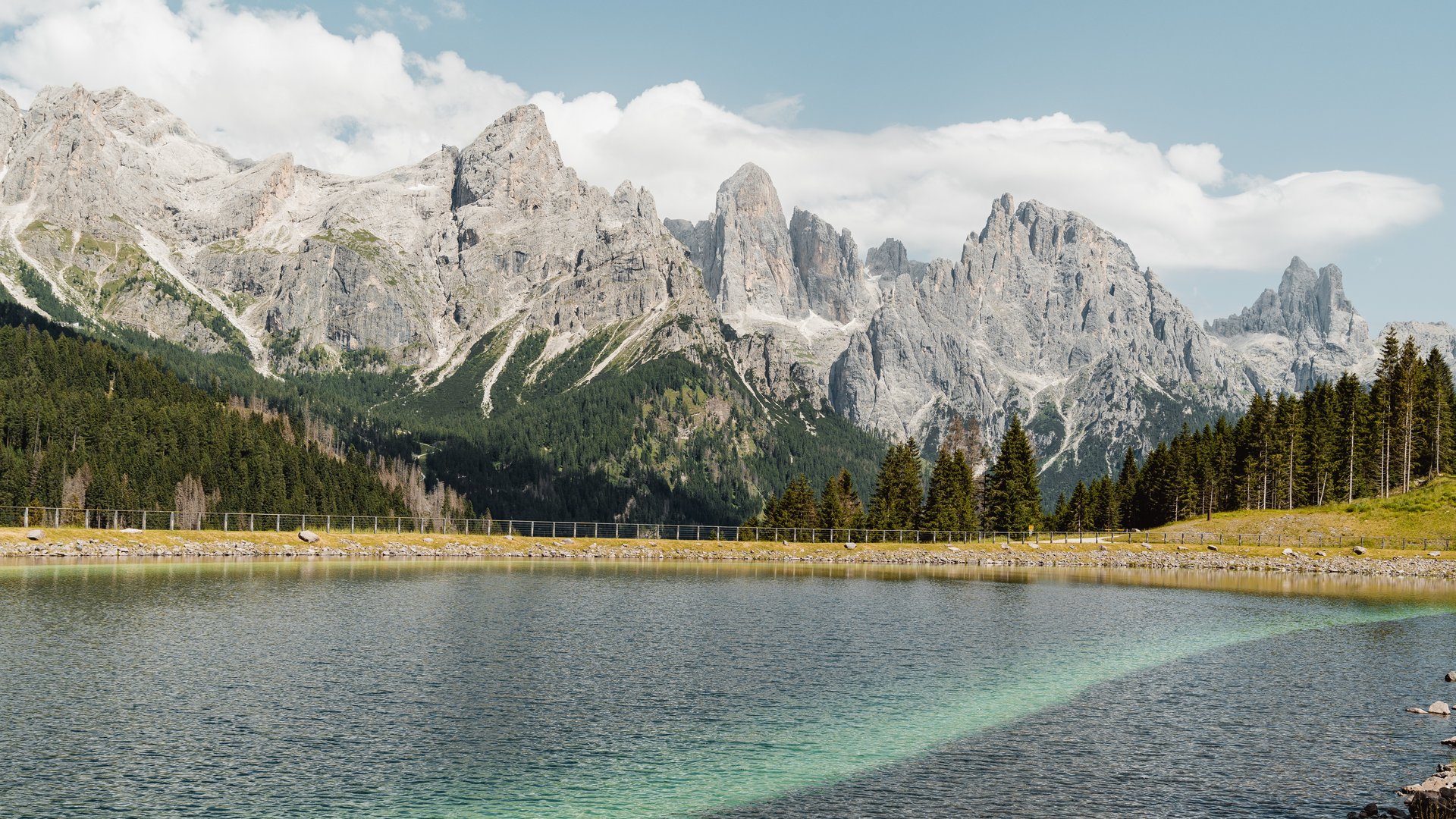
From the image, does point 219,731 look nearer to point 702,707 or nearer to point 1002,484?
point 702,707

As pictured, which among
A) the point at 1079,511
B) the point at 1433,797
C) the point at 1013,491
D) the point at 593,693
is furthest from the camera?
the point at 1079,511

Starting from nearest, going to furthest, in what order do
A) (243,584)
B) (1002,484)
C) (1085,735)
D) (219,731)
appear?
(219,731)
(1085,735)
(243,584)
(1002,484)

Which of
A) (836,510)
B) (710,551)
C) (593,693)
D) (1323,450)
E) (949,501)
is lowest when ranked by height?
(710,551)

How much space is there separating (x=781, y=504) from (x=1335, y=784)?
415 ft

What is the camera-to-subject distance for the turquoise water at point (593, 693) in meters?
24.1

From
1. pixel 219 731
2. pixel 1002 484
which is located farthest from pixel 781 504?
pixel 219 731

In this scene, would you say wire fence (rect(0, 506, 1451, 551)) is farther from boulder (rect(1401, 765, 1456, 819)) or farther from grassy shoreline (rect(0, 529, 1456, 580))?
boulder (rect(1401, 765, 1456, 819))

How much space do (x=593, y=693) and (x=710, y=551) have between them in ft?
313

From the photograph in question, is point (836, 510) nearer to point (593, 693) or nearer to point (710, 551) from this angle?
point (710, 551)

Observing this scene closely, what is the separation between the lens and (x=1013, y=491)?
150 m

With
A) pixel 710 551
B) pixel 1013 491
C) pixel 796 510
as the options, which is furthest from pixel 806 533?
pixel 1013 491

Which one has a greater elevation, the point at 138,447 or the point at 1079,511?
the point at 138,447

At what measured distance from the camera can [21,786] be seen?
74.7ft

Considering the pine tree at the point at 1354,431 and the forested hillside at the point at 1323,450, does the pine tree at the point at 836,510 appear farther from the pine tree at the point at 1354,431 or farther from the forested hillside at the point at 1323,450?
the pine tree at the point at 1354,431
